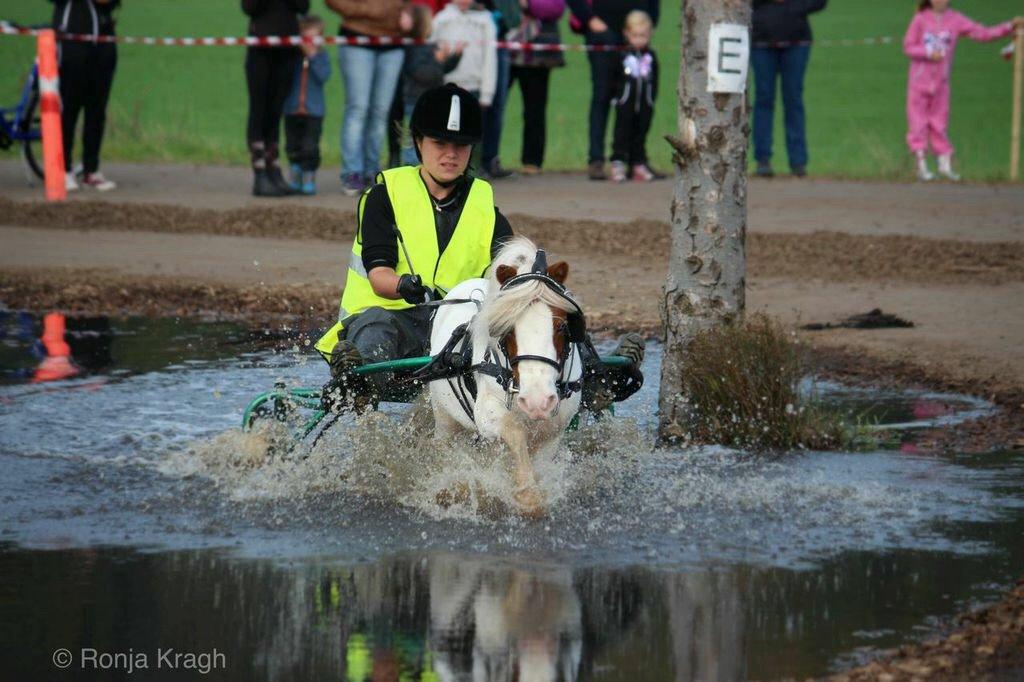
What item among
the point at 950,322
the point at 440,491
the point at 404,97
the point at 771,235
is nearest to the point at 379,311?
the point at 440,491

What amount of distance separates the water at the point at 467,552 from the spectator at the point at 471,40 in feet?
31.9

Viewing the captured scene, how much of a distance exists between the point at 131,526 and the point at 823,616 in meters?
3.19

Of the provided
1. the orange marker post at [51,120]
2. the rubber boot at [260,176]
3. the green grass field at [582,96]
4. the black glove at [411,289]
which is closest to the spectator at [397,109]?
the rubber boot at [260,176]

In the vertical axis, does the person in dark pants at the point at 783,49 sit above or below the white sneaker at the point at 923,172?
above

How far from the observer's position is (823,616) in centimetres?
650

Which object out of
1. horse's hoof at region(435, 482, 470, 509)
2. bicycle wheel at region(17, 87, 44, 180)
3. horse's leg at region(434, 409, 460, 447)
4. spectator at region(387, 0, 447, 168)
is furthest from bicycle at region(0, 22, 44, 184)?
horse's hoof at region(435, 482, 470, 509)

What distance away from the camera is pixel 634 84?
66.4 feet

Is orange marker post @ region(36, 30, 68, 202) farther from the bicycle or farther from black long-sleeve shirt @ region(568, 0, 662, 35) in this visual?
black long-sleeve shirt @ region(568, 0, 662, 35)

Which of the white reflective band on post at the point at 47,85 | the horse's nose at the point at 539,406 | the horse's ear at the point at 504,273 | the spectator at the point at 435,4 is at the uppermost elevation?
the spectator at the point at 435,4

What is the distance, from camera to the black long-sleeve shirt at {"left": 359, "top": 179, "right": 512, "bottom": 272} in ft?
27.8

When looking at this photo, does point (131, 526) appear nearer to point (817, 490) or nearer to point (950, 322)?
point (817, 490)

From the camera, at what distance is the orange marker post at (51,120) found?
A: 733 inches

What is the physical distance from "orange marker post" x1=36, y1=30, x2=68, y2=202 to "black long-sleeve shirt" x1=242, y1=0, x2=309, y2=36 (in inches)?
85.3

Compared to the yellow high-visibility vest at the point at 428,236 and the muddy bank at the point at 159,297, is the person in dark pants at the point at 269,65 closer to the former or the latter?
the muddy bank at the point at 159,297
